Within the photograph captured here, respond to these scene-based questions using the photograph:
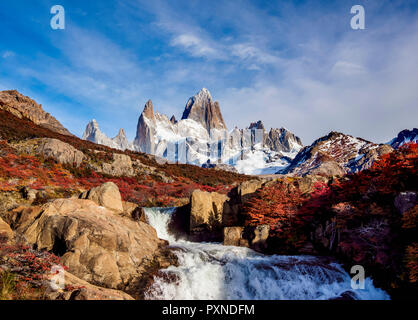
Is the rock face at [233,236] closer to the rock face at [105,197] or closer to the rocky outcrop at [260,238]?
the rocky outcrop at [260,238]

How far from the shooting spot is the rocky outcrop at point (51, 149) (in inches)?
1014

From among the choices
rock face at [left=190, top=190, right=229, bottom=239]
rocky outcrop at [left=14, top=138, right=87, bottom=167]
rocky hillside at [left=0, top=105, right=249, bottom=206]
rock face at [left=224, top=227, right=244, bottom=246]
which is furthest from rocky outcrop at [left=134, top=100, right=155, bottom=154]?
rock face at [left=224, top=227, right=244, bottom=246]

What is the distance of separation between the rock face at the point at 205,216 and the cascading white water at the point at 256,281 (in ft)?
19.4

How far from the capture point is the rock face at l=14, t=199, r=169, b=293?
8.50 meters

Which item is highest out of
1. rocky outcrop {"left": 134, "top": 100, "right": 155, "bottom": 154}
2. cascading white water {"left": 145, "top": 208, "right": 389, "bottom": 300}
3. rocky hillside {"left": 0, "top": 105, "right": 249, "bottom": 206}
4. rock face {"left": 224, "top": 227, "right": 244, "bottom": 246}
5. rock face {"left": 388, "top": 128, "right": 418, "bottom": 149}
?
rocky outcrop {"left": 134, "top": 100, "right": 155, "bottom": 154}

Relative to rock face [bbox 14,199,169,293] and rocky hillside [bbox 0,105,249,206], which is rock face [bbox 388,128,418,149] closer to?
rocky hillside [bbox 0,105,249,206]

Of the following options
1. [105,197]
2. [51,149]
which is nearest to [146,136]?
[51,149]

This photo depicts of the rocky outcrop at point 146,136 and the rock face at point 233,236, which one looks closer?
the rock face at point 233,236

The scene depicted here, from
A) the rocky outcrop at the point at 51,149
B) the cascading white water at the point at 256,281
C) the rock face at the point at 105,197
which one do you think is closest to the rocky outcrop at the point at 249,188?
the cascading white water at the point at 256,281

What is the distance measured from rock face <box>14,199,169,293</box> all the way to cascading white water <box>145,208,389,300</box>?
128 cm

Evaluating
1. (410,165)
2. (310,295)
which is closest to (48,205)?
(310,295)

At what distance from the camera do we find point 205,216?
17234mm

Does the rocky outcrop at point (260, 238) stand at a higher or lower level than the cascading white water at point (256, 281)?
higher

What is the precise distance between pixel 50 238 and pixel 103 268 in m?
2.68
